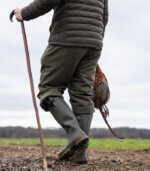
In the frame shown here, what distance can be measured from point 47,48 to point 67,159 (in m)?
1.37

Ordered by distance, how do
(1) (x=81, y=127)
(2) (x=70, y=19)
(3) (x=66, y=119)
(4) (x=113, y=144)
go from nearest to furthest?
(2) (x=70, y=19) < (3) (x=66, y=119) < (1) (x=81, y=127) < (4) (x=113, y=144)

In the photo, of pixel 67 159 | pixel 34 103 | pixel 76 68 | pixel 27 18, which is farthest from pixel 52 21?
pixel 67 159

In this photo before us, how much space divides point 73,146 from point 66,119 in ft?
1.02

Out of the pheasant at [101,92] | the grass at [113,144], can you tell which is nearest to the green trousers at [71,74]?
the pheasant at [101,92]

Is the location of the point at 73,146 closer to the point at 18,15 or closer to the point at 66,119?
the point at 66,119

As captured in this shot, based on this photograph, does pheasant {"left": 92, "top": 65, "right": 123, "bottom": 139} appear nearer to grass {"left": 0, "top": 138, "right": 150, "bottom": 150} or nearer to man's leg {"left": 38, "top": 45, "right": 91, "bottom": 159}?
man's leg {"left": 38, "top": 45, "right": 91, "bottom": 159}

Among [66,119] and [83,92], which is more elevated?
[83,92]

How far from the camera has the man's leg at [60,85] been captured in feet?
12.1

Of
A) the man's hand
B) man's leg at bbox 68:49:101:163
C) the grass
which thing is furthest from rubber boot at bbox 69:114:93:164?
the grass

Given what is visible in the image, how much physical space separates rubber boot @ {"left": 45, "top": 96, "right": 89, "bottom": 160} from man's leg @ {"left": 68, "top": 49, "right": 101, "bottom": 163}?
0.21m

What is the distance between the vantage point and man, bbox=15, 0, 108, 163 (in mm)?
3621

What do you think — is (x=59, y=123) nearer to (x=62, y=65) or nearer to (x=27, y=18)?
(x=62, y=65)

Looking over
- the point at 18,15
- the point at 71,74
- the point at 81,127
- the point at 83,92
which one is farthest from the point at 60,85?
the point at 18,15

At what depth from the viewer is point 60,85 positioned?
3834mm
